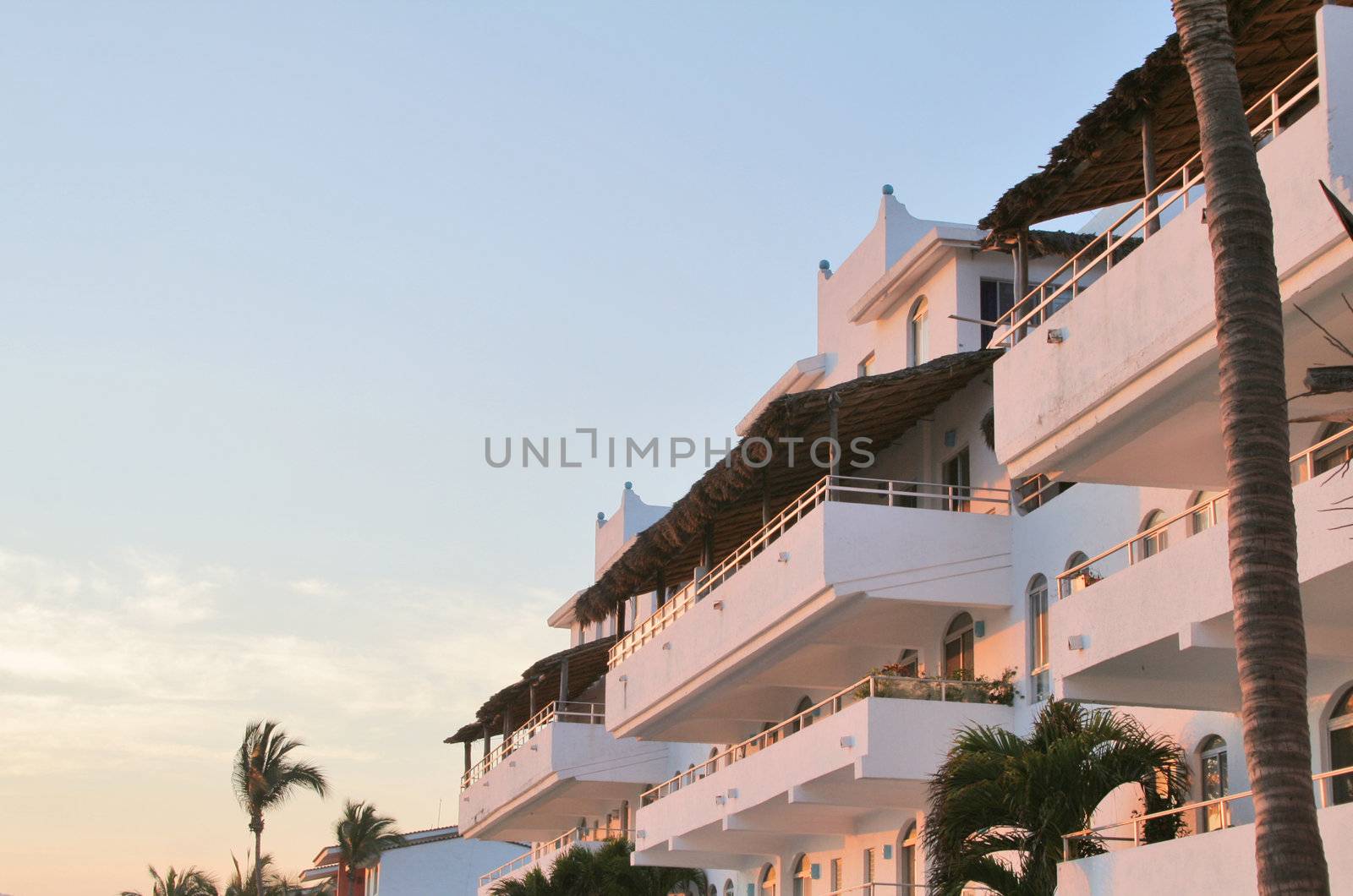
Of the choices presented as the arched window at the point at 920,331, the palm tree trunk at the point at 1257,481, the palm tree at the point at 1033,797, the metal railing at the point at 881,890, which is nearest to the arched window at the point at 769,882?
the metal railing at the point at 881,890

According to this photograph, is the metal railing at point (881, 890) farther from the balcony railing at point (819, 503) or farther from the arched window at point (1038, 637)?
the balcony railing at point (819, 503)

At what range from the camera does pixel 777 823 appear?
28.9 meters

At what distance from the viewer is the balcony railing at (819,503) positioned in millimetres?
24984

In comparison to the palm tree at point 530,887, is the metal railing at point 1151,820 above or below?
above

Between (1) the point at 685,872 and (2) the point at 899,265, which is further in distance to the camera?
(1) the point at 685,872

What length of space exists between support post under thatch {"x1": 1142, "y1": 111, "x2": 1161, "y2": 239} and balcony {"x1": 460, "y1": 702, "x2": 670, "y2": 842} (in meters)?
24.8

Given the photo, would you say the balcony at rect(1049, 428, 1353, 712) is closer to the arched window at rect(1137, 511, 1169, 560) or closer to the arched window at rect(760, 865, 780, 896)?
the arched window at rect(1137, 511, 1169, 560)

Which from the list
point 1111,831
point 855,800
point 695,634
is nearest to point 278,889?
point 695,634

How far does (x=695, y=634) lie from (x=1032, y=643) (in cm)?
813

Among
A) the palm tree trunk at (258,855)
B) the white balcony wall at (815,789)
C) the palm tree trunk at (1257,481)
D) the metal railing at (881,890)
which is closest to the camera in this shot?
the palm tree trunk at (1257,481)

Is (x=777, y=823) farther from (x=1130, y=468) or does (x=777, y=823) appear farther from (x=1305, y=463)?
(x=1305, y=463)

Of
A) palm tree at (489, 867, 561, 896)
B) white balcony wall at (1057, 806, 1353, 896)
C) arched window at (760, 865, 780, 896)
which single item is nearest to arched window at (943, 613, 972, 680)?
white balcony wall at (1057, 806, 1353, 896)

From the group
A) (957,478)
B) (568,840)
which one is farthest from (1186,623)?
(568,840)

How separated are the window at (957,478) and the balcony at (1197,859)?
8188mm
